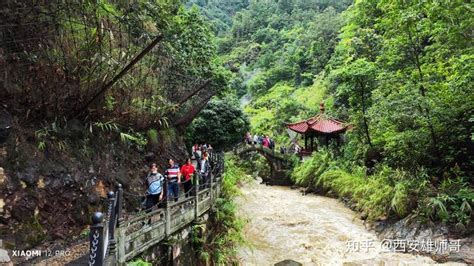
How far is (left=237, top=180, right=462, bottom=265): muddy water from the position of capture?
11.7 metres

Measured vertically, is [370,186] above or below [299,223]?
above

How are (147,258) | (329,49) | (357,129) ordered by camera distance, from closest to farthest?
(147,258) < (357,129) < (329,49)

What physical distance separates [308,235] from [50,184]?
1010 centimetres

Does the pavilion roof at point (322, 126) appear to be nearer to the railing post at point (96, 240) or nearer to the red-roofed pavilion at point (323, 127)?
the red-roofed pavilion at point (323, 127)

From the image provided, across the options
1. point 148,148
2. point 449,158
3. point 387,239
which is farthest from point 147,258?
point 449,158

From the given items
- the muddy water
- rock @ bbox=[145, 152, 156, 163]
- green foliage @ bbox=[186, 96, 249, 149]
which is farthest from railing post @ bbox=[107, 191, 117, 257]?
green foliage @ bbox=[186, 96, 249, 149]

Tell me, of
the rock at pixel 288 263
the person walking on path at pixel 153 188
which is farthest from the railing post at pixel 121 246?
the rock at pixel 288 263

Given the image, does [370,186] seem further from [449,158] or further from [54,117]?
[54,117]

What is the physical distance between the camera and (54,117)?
25.9 ft

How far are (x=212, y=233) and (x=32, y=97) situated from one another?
Result: 6.48 m

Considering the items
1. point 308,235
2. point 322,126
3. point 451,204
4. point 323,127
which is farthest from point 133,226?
point 322,126

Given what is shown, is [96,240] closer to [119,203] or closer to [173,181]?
[119,203]

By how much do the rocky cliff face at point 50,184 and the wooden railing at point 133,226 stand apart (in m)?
0.81

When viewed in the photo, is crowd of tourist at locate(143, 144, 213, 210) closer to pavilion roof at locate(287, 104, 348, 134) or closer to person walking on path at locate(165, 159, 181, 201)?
person walking on path at locate(165, 159, 181, 201)
